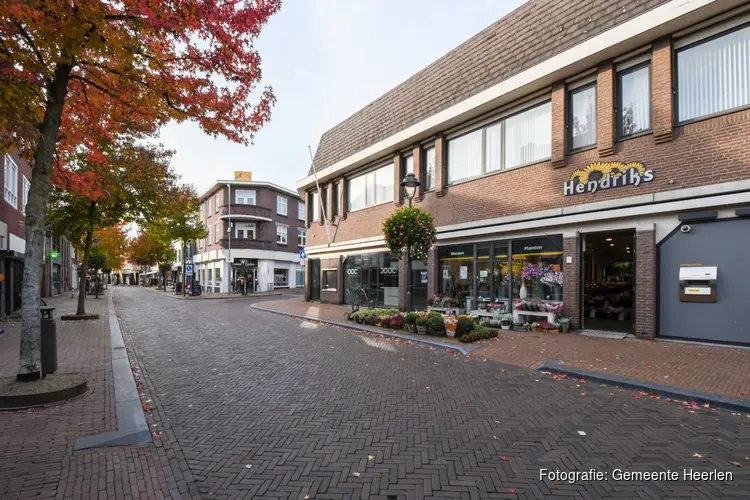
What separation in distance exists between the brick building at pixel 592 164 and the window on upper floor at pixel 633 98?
4 cm

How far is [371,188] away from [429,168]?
411 centimetres

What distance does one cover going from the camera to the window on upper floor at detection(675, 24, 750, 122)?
28.2ft

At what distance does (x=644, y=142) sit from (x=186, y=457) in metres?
11.3

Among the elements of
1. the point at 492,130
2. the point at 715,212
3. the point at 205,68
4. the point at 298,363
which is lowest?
the point at 298,363

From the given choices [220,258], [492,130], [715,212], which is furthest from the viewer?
[220,258]

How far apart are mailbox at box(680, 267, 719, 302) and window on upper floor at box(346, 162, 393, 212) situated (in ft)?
37.5

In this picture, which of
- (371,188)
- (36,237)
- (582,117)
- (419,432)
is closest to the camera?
(419,432)

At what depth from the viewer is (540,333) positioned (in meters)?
10.9

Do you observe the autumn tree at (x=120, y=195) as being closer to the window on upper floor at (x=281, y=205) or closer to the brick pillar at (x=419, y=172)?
the brick pillar at (x=419, y=172)

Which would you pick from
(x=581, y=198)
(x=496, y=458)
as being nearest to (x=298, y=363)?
(x=496, y=458)

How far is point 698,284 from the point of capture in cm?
889

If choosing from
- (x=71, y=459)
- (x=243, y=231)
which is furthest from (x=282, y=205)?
(x=71, y=459)

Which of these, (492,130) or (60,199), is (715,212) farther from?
(60,199)

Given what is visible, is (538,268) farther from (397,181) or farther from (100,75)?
(100,75)
